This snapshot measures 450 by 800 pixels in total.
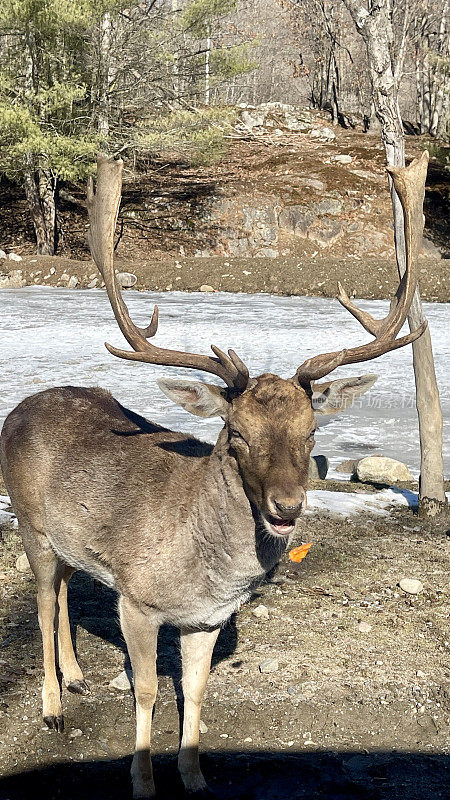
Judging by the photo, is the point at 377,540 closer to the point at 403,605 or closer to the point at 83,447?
the point at 403,605

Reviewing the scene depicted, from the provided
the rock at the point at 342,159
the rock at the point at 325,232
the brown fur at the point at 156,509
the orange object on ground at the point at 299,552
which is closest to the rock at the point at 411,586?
the orange object on ground at the point at 299,552

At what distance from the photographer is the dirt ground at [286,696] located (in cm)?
451

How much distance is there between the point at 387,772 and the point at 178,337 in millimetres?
13277

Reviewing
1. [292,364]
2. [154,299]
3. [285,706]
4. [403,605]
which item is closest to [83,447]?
[285,706]

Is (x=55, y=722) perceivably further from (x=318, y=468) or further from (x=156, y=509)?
(x=318, y=468)

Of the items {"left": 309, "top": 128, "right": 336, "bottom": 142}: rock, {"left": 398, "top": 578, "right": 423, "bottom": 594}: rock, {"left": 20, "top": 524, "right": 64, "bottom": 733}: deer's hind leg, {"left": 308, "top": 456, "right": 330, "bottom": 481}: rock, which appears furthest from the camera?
{"left": 309, "top": 128, "right": 336, "bottom": 142}: rock

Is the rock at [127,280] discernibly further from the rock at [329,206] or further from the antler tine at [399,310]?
the antler tine at [399,310]

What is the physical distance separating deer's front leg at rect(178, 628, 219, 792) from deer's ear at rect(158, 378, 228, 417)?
1.25 meters

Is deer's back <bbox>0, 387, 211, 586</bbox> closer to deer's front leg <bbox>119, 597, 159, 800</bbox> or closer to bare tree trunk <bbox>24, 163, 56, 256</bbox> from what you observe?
deer's front leg <bbox>119, 597, 159, 800</bbox>

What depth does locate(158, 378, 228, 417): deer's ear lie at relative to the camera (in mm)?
4125

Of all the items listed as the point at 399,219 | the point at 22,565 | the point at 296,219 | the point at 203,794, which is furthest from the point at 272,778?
the point at 296,219

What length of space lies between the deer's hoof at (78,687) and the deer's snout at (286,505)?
7.77ft

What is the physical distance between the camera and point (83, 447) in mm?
5047

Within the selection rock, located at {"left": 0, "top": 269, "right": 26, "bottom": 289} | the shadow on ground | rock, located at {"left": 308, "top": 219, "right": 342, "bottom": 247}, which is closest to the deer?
the shadow on ground
